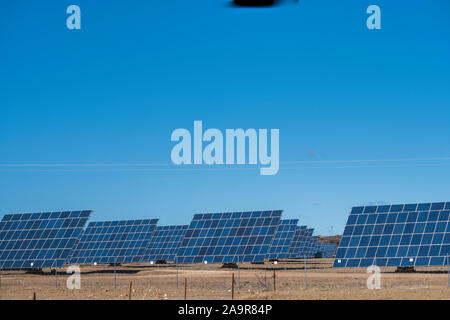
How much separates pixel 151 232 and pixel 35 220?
1277 centimetres

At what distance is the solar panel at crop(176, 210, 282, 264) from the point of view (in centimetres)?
4247

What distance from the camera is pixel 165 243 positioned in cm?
6438

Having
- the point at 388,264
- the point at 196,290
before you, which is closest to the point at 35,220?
the point at 196,290

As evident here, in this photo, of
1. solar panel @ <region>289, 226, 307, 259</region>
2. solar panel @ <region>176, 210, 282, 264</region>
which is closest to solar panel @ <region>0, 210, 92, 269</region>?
solar panel @ <region>176, 210, 282, 264</region>

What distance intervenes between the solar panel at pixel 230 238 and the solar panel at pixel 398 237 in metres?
7.23

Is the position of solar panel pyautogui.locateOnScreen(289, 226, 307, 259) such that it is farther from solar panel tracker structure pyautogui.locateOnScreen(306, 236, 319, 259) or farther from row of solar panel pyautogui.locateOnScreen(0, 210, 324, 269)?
row of solar panel pyautogui.locateOnScreen(0, 210, 324, 269)

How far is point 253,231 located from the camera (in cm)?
4444

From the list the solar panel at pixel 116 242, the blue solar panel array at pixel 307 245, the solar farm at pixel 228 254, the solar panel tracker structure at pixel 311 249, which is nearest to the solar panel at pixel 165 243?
the solar farm at pixel 228 254

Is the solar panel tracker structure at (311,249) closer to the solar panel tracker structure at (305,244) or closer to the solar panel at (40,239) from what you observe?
the solar panel tracker structure at (305,244)

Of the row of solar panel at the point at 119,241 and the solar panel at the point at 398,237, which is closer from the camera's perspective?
the solar panel at the point at 398,237

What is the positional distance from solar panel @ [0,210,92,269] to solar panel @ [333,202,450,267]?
60.7 ft

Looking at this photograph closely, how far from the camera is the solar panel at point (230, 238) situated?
1672 inches
